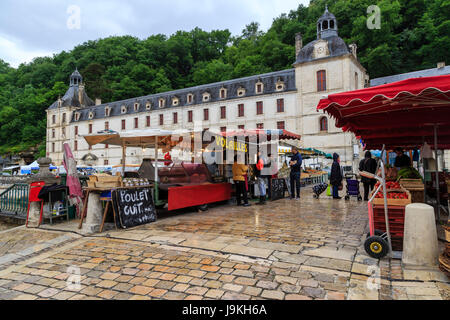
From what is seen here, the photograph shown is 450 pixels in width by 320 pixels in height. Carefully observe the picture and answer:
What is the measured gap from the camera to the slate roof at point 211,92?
36.4 metres

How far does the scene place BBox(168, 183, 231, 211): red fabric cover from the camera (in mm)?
7703

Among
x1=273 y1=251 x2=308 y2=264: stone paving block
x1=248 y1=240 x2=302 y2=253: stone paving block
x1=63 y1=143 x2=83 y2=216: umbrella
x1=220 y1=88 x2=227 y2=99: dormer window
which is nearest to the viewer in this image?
x1=273 y1=251 x2=308 y2=264: stone paving block

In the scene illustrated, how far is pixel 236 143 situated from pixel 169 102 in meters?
37.8

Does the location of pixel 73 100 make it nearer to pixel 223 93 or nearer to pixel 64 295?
pixel 223 93

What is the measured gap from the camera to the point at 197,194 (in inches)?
336

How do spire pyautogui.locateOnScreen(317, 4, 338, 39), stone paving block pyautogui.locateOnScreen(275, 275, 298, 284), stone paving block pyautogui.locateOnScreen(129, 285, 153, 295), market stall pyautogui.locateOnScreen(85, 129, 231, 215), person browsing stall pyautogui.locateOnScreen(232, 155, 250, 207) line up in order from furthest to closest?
spire pyautogui.locateOnScreen(317, 4, 338, 39)
person browsing stall pyautogui.locateOnScreen(232, 155, 250, 207)
market stall pyautogui.locateOnScreen(85, 129, 231, 215)
stone paving block pyautogui.locateOnScreen(275, 275, 298, 284)
stone paving block pyautogui.locateOnScreen(129, 285, 153, 295)

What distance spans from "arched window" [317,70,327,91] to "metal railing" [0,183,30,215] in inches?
1259

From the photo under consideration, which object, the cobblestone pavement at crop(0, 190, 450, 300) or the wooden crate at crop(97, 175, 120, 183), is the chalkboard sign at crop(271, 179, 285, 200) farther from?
the wooden crate at crop(97, 175, 120, 183)

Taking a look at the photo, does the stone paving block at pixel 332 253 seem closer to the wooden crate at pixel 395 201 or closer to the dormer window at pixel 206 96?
the wooden crate at pixel 395 201

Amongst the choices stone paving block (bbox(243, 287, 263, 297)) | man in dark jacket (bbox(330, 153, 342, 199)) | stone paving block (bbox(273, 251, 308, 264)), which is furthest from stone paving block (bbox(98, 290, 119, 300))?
man in dark jacket (bbox(330, 153, 342, 199))

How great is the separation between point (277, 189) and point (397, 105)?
719 cm

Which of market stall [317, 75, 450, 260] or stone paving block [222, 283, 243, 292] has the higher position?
market stall [317, 75, 450, 260]

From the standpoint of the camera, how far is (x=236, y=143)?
10102 millimetres
